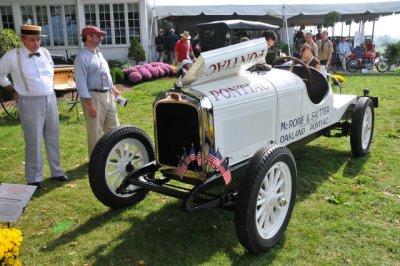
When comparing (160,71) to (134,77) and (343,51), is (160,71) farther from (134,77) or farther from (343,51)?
(343,51)

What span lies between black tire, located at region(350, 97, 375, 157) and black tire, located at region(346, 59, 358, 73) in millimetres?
13380

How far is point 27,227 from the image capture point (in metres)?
4.00

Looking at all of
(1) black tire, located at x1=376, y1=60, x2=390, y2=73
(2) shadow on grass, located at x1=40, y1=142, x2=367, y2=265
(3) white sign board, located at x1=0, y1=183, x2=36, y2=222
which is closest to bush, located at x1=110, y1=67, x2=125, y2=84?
(2) shadow on grass, located at x1=40, y1=142, x2=367, y2=265

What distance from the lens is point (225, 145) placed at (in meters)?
3.66

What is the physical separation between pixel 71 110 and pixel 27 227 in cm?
615

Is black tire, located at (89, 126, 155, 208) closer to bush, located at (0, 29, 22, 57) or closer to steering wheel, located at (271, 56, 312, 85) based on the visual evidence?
steering wheel, located at (271, 56, 312, 85)

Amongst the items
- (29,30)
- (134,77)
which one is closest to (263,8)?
(134,77)

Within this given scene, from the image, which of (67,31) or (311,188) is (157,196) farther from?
(67,31)

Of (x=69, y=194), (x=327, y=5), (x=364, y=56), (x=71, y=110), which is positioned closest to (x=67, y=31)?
(x=71, y=110)

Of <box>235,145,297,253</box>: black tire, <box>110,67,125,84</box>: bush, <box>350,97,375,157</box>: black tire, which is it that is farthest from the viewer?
<box>110,67,125,84</box>: bush

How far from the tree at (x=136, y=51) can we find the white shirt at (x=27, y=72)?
13.0m

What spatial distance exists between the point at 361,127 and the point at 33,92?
442 centimetres

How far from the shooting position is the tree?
17.6m

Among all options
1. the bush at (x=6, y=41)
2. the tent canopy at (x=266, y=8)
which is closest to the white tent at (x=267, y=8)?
the tent canopy at (x=266, y=8)
